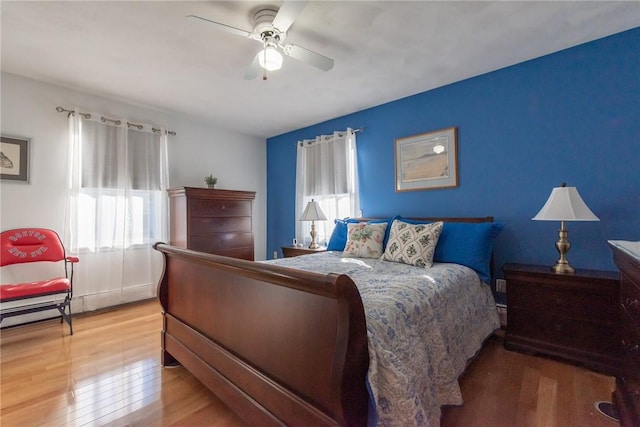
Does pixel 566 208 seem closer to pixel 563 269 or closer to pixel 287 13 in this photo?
pixel 563 269

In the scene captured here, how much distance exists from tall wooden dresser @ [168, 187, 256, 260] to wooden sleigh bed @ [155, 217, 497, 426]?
1665 mm

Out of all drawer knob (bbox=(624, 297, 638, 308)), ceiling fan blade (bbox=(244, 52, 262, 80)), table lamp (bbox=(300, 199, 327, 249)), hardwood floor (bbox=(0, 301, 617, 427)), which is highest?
ceiling fan blade (bbox=(244, 52, 262, 80))

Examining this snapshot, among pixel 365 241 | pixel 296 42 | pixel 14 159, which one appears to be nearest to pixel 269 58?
pixel 296 42

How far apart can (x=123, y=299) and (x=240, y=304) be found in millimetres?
2763

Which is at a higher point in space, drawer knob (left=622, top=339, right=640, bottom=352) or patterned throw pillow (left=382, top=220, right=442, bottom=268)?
patterned throw pillow (left=382, top=220, right=442, bottom=268)

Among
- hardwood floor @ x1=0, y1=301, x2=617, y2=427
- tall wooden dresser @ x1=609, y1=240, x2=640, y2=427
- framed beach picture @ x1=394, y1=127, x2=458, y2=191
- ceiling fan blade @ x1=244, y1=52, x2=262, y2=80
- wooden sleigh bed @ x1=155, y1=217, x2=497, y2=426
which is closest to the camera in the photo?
wooden sleigh bed @ x1=155, y1=217, x2=497, y2=426

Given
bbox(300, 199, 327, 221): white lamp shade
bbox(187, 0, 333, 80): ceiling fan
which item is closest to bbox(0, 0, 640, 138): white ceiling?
bbox(187, 0, 333, 80): ceiling fan

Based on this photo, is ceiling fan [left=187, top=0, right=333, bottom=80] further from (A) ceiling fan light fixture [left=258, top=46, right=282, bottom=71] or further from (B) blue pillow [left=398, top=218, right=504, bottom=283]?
(B) blue pillow [left=398, top=218, right=504, bottom=283]

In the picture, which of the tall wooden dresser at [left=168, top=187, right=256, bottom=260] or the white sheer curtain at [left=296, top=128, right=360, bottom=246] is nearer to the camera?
the tall wooden dresser at [left=168, top=187, right=256, bottom=260]

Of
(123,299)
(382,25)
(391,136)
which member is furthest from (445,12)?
(123,299)

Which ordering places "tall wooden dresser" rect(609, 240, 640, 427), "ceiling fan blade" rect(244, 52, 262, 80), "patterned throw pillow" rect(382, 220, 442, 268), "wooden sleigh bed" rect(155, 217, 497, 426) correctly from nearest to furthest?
"wooden sleigh bed" rect(155, 217, 497, 426) → "tall wooden dresser" rect(609, 240, 640, 427) → "ceiling fan blade" rect(244, 52, 262, 80) → "patterned throw pillow" rect(382, 220, 442, 268)

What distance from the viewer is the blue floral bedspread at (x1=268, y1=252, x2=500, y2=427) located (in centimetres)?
99

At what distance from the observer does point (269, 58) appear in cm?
191

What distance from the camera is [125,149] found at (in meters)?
3.32
